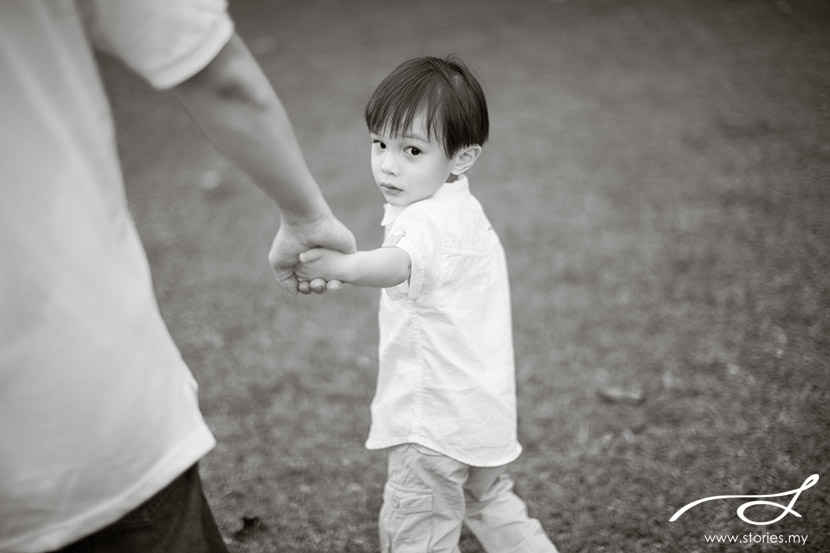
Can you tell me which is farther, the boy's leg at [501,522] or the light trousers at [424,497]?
the boy's leg at [501,522]

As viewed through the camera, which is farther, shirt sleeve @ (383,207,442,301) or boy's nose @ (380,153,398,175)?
boy's nose @ (380,153,398,175)

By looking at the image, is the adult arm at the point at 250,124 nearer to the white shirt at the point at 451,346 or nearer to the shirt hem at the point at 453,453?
the white shirt at the point at 451,346

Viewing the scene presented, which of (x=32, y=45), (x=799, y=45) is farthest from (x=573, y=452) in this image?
(x=799, y=45)

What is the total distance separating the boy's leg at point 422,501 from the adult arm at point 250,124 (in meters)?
0.78

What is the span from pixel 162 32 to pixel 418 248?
29.6 inches

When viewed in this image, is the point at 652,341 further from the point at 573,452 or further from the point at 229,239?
the point at 229,239

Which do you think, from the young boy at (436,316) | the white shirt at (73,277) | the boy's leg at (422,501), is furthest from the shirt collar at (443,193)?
the white shirt at (73,277)

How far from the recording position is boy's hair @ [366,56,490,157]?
176cm

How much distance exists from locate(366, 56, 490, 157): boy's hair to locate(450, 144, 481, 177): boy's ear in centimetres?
2

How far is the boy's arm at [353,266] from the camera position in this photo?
4.99 feet

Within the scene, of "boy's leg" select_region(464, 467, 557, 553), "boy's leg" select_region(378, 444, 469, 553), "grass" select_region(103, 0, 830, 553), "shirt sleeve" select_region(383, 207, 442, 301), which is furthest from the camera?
"grass" select_region(103, 0, 830, 553)

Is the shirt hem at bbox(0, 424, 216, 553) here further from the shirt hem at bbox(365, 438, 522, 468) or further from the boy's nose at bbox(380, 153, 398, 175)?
the boy's nose at bbox(380, 153, 398, 175)
